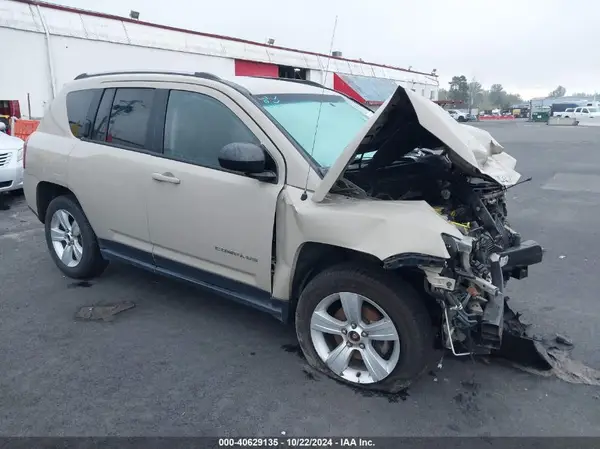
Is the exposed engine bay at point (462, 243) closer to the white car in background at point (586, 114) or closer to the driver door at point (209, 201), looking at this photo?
the driver door at point (209, 201)

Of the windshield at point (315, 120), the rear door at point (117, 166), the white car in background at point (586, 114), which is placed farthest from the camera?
the white car in background at point (586, 114)

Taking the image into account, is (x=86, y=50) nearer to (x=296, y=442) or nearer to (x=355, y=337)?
(x=355, y=337)

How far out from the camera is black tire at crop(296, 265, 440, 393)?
288 centimetres

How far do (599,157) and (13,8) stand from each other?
1889 cm

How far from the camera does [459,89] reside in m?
90.9

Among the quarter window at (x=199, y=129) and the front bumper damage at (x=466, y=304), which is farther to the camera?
the quarter window at (x=199, y=129)

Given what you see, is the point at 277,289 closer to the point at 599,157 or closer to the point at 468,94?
the point at 599,157

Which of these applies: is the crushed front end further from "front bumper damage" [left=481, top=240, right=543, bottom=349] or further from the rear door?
the rear door

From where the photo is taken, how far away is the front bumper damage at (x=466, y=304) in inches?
110

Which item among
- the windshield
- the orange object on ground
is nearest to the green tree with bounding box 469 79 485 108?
the orange object on ground

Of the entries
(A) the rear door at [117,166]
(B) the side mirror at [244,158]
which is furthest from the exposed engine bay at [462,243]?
(A) the rear door at [117,166]

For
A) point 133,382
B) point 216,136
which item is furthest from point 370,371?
point 216,136

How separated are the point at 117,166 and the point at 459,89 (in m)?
94.6

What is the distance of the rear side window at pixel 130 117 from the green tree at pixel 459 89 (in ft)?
302
